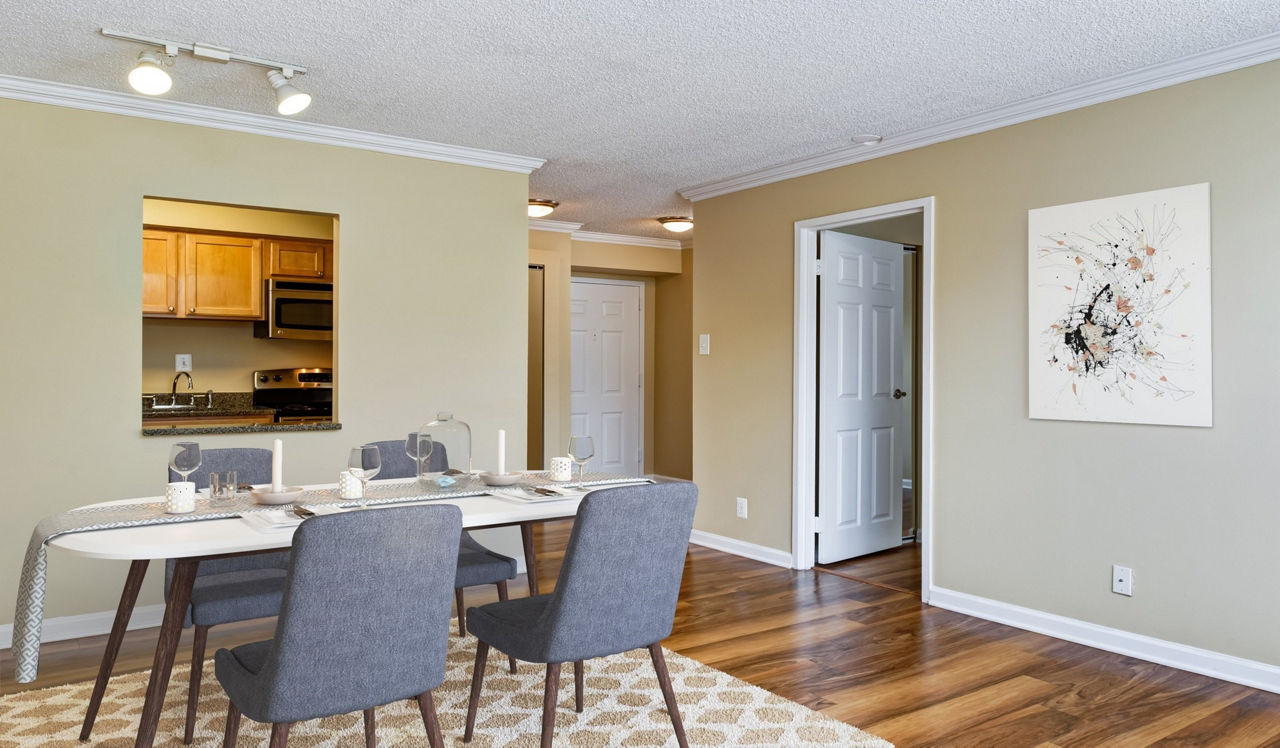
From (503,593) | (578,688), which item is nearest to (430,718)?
(578,688)

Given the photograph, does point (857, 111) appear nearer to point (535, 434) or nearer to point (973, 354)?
point (973, 354)

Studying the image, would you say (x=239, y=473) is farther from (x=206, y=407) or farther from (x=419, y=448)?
(x=206, y=407)

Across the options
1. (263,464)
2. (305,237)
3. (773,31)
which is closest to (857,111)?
(773,31)

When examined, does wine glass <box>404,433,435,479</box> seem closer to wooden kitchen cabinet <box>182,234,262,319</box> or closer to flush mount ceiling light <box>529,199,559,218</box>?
flush mount ceiling light <box>529,199,559,218</box>

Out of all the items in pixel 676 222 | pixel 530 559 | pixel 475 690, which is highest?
pixel 676 222

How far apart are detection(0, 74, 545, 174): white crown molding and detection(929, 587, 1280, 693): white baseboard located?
3110 mm

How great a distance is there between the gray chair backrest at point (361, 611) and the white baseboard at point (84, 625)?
87.1 inches

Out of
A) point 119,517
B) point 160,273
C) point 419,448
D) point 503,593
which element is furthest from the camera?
point 160,273

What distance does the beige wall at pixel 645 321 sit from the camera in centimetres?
712

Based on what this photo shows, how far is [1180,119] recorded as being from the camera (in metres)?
3.34

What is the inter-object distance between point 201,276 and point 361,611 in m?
4.53

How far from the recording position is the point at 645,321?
846 centimetres

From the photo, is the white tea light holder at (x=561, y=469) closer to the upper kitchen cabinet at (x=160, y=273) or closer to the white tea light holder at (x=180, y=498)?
the white tea light holder at (x=180, y=498)

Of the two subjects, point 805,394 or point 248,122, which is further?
point 805,394
